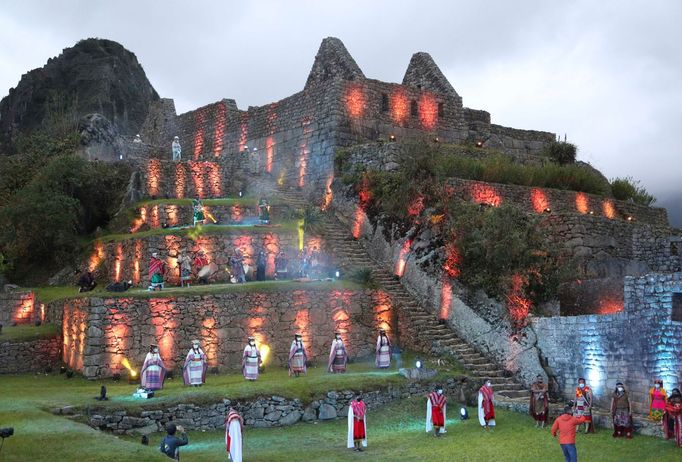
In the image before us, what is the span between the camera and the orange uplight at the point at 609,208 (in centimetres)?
3169

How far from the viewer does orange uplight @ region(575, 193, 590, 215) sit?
1216 inches

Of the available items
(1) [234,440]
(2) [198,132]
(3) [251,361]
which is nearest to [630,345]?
(3) [251,361]

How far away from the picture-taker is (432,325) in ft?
78.6

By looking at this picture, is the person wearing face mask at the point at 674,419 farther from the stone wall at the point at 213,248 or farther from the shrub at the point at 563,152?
the shrub at the point at 563,152

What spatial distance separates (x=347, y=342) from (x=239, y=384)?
544 centimetres

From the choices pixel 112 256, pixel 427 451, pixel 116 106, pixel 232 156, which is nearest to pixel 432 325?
pixel 427 451

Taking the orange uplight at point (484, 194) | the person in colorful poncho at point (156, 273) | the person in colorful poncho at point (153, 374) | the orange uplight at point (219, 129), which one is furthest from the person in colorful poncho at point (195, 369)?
the orange uplight at point (219, 129)

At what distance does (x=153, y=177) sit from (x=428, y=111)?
13058mm

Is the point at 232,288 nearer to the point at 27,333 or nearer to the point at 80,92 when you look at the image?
the point at 27,333

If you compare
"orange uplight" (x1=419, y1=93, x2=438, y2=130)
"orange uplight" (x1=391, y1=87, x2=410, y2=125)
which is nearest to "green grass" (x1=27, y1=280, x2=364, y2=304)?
"orange uplight" (x1=391, y1=87, x2=410, y2=125)

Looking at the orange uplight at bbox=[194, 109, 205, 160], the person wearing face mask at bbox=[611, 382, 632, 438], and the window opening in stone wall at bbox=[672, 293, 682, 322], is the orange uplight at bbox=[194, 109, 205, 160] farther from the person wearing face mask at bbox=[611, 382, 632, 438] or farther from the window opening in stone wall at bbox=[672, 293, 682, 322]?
the person wearing face mask at bbox=[611, 382, 632, 438]

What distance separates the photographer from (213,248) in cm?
2583

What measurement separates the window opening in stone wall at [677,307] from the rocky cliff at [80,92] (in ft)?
177

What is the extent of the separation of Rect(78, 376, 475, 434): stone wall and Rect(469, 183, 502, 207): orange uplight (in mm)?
10023
